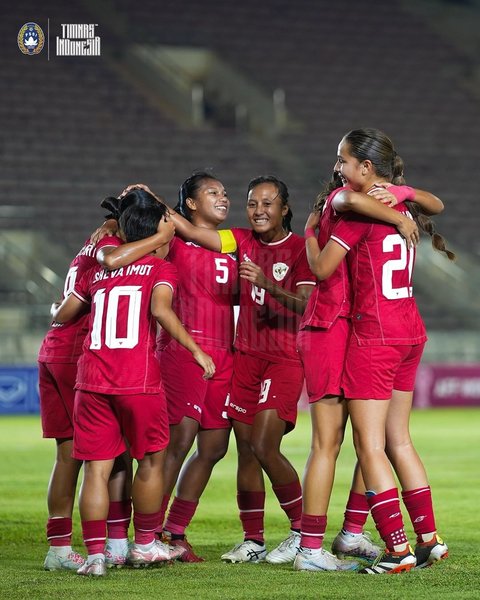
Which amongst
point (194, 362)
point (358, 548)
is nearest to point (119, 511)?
point (194, 362)

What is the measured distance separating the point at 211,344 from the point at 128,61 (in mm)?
19432

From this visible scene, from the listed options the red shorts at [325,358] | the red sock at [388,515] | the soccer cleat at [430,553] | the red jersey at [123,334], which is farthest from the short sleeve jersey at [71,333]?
the soccer cleat at [430,553]

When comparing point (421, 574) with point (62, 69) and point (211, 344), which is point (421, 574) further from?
point (62, 69)

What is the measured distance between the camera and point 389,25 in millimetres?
26672

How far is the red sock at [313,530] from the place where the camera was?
4.92 meters

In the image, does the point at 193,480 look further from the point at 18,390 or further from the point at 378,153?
the point at 18,390

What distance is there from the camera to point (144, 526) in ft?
16.5

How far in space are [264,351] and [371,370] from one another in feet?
2.91

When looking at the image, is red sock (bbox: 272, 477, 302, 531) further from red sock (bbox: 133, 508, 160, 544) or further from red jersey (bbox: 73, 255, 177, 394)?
red jersey (bbox: 73, 255, 177, 394)

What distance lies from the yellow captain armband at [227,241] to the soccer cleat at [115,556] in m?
1.66

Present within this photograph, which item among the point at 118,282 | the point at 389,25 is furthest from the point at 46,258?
the point at 118,282

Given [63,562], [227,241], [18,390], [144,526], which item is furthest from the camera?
[18,390]

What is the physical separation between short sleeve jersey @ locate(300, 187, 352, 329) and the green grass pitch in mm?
1164

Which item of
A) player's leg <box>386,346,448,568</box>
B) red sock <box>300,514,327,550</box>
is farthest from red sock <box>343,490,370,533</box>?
red sock <box>300,514,327,550</box>
